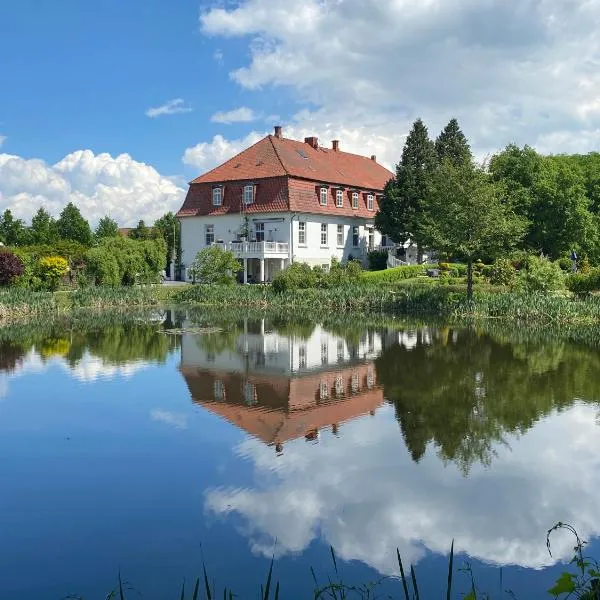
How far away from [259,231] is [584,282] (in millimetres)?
19294

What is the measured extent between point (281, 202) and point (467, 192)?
13.9m

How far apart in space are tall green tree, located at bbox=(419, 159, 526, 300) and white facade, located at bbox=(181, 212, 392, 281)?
11795mm

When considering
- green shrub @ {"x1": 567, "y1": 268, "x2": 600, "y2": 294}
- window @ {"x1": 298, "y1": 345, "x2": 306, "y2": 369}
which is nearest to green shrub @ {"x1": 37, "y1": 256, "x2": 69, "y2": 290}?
window @ {"x1": 298, "y1": 345, "x2": 306, "y2": 369}

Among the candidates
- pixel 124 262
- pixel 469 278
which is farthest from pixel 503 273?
pixel 124 262

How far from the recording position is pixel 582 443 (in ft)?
33.3

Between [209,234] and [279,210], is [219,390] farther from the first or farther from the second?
[209,234]

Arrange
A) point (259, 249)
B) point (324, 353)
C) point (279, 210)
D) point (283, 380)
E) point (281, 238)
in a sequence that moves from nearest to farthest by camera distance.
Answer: point (283, 380) → point (324, 353) → point (259, 249) → point (279, 210) → point (281, 238)

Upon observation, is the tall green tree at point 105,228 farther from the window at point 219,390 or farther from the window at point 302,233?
the window at point 219,390

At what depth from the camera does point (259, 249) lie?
39531 mm

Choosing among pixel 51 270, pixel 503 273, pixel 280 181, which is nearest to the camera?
pixel 503 273

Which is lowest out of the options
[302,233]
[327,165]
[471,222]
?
[471,222]

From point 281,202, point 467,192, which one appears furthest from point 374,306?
point 281,202

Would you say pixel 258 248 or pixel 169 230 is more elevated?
pixel 169 230

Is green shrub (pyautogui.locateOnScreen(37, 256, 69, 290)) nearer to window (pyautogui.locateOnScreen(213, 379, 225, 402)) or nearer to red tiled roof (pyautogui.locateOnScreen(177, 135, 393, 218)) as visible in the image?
red tiled roof (pyautogui.locateOnScreen(177, 135, 393, 218))
